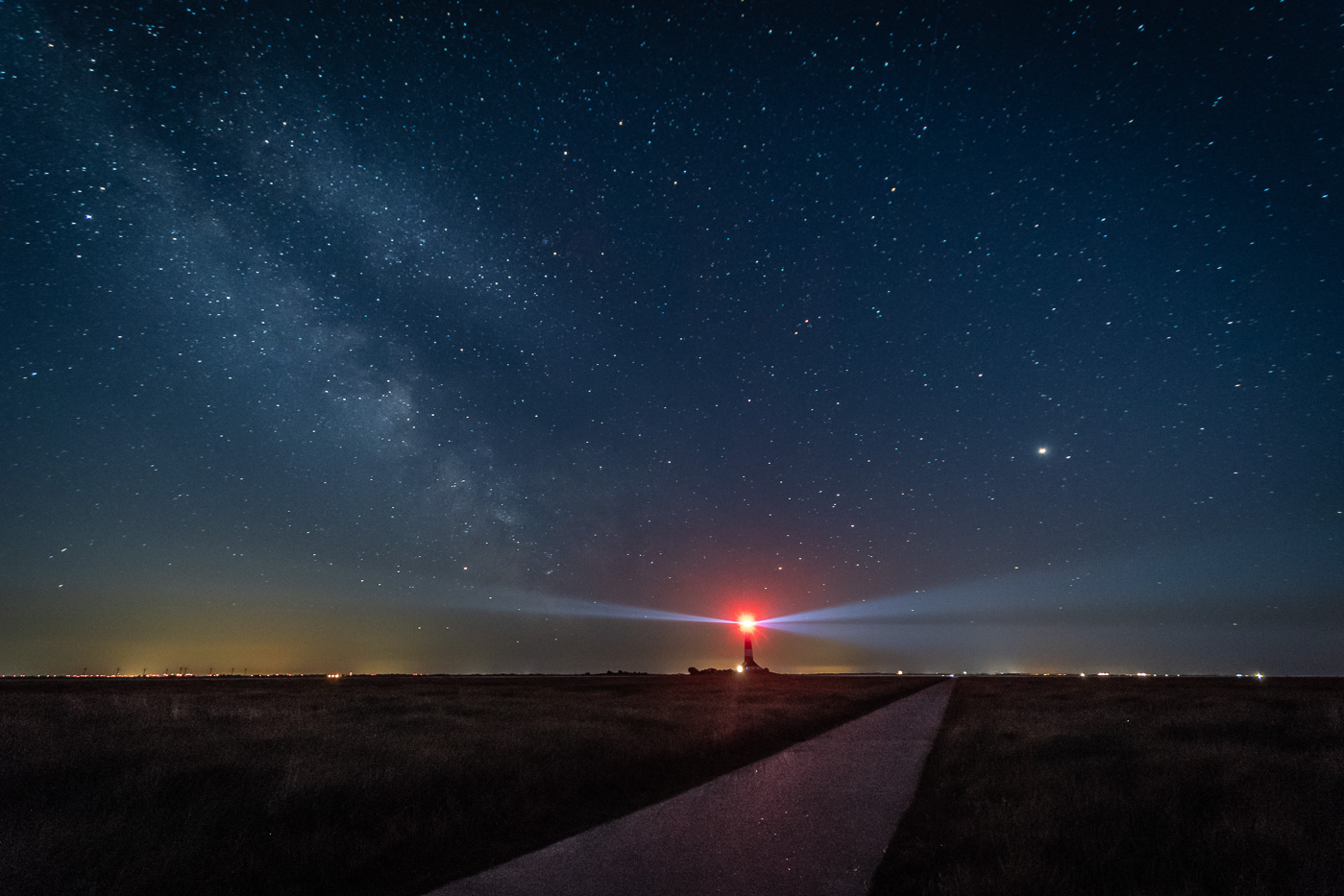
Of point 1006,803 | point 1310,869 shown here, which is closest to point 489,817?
point 1006,803

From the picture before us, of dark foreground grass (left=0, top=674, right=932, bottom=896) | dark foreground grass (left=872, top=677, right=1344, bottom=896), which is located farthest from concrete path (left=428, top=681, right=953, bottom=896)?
dark foreground grass (left=0, top=674, right=932, bottom=896)

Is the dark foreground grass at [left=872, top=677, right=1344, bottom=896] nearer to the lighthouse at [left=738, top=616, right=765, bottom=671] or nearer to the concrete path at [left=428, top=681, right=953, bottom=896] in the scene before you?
the concrete path at [left=428, top=681, right=953, bottom=896]

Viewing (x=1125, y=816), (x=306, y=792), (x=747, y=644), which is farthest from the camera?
(x=747, y=644)

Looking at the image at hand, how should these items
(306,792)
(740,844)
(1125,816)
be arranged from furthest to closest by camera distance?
(306,792), (1125,816), (740,844)

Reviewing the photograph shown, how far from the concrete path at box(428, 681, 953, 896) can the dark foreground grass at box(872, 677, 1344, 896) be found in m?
0.49

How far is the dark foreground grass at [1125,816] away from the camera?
22.4ft

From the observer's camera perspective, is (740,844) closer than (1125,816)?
Yes

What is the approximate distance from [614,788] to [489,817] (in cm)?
313

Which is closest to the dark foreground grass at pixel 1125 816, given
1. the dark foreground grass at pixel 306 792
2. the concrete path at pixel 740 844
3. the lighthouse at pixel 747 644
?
the concrete path at pixel 740 844

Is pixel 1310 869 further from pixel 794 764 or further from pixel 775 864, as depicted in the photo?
pixel 794 764

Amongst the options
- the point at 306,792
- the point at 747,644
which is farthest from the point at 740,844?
the point at 747,644

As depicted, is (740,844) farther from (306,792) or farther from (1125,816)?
(306,792)

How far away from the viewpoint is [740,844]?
319 inches

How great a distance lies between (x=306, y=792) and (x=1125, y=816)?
1110 cm
